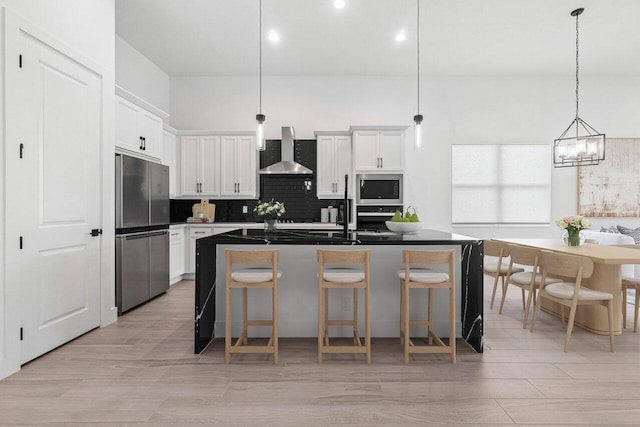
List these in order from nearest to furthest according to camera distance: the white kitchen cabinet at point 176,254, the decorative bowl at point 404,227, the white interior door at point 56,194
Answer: the white interior door at point 56,194 < the decorative bowl at point 404,227 < the white kitchen cabinet at point 176,254

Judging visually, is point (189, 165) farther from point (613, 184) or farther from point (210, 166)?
point (613, 184)

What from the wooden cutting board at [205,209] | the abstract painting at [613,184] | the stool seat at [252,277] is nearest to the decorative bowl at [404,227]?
the stool seat at [252,277]

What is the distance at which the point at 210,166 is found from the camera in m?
6.31

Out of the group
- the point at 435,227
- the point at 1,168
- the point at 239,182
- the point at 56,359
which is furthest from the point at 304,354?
the point at 435,227

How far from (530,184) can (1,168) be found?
23.9 ft

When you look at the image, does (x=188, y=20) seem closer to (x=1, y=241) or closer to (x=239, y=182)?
(x=239, y=182)

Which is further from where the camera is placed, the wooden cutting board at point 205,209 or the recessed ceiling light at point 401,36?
the wooden cutting board at point 205,209

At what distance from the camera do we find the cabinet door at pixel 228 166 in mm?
6285

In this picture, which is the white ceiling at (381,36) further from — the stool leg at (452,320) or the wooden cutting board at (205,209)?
the stool leg at (452,320)

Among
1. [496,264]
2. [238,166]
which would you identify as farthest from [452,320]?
[238,166]

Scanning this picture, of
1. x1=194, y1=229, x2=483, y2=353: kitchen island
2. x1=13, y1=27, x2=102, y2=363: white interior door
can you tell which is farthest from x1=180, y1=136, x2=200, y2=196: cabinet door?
x1=194, y1=229, x2=483, y2=353: kitchen island

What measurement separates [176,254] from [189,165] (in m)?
1.56

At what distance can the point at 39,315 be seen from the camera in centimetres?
297

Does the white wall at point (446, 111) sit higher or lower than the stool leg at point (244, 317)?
higher
